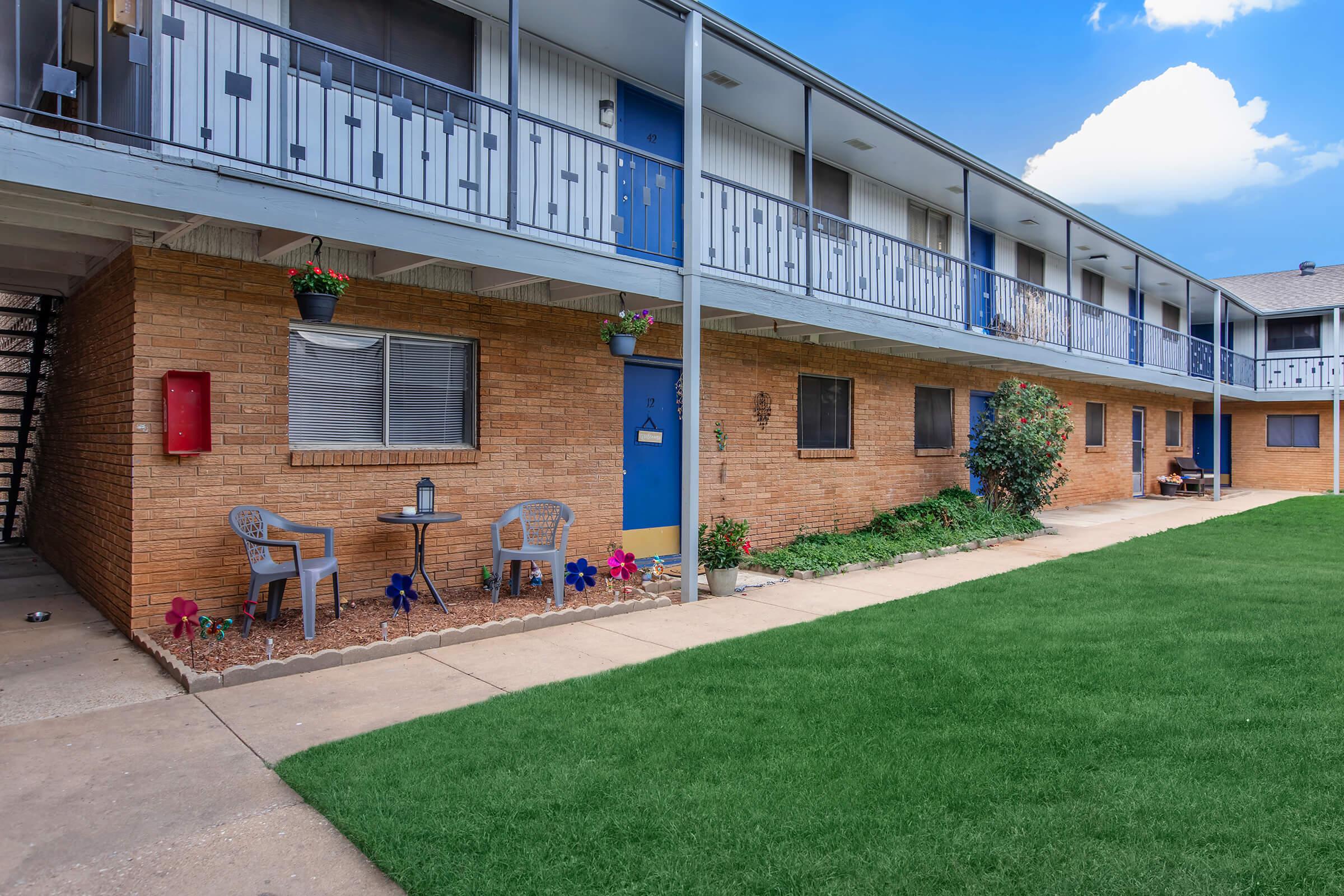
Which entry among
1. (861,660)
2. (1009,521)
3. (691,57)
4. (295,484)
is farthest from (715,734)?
(1009,521)

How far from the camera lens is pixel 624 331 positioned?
324 inches

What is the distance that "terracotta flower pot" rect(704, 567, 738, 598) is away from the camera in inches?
334

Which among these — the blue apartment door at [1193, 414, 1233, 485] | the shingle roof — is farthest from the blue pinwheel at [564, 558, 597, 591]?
the shingle roof

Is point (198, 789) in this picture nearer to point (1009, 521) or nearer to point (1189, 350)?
point (1009, 521)

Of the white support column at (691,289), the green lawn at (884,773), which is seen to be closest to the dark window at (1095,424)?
the green lawn at (884,773)

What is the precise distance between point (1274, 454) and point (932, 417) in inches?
701

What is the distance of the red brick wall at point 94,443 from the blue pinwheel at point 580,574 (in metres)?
3.47

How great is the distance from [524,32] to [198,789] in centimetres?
775

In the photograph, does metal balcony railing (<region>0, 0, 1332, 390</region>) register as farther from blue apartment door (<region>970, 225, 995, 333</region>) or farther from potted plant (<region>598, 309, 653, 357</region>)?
blue apartment door (<region>970, 225, 995, 333</region>)

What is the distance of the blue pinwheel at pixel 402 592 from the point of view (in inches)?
259

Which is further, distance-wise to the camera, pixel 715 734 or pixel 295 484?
pixel 295 484

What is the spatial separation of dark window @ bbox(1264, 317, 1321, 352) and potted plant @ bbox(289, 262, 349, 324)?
30009mm

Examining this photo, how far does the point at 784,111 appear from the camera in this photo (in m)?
10.8

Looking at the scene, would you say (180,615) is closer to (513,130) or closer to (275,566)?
(275,566)
